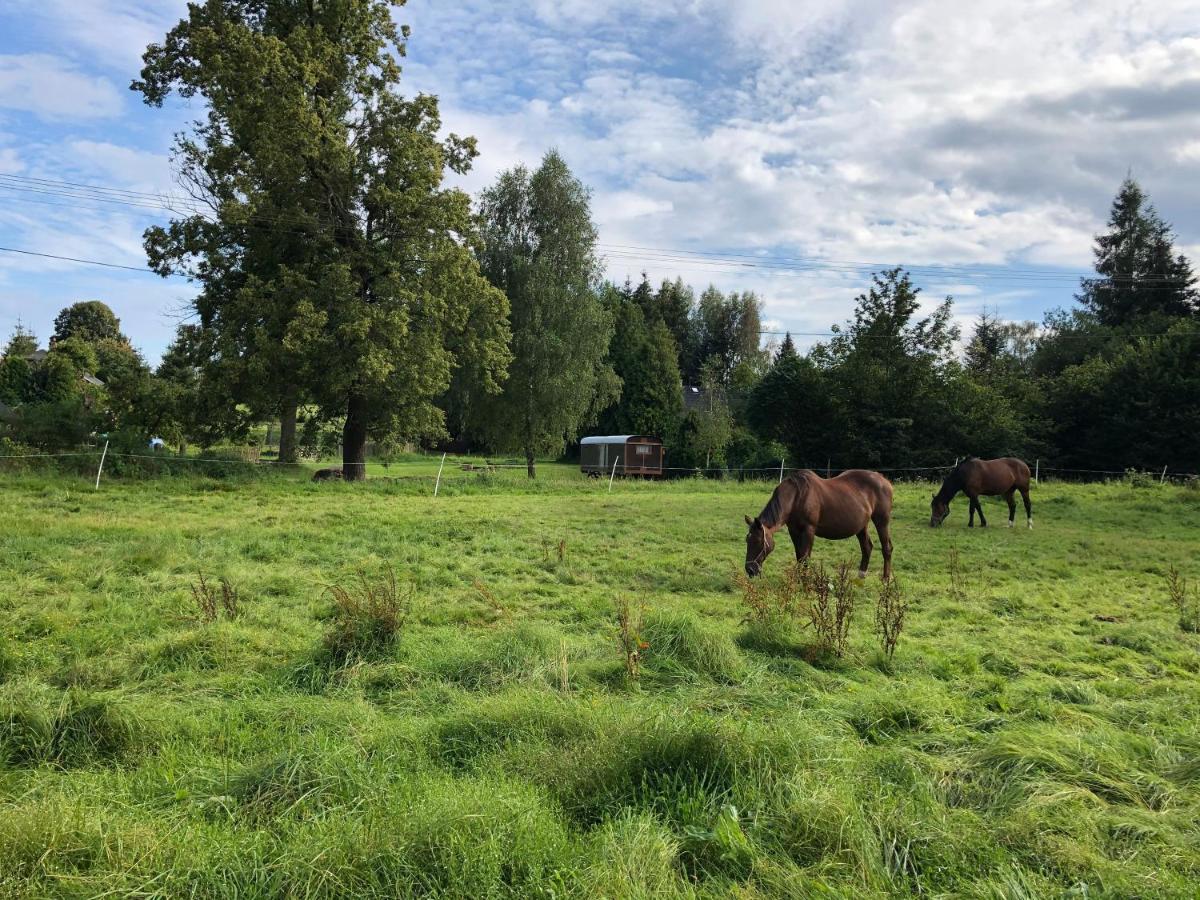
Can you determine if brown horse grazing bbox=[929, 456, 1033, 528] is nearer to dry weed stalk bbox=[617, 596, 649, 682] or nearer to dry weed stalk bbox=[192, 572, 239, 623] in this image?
dry weed stalk bbox=[617, 596, 649, 682]

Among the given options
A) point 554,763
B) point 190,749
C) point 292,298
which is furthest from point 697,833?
point 292,298

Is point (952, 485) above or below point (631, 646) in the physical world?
above

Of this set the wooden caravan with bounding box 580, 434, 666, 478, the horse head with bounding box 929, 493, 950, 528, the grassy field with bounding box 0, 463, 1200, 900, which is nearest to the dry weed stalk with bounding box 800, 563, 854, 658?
the grassy field with bounding box 0, 463, 1200, 900

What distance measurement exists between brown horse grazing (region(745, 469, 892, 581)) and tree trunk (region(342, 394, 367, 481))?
14.9 metres

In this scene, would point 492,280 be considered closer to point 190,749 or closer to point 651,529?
point 651,529

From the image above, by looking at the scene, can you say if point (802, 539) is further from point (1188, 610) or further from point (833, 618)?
point (833, 618)

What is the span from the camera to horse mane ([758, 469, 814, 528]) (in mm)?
9875

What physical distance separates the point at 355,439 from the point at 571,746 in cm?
2041

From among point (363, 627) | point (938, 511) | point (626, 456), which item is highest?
point (626, 456)

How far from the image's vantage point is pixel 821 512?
10.6m

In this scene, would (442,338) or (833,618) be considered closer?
(833,618)

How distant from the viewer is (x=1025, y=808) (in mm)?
2994

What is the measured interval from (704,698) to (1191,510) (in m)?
19.3

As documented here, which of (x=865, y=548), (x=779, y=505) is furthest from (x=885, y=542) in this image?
(x=779, y=505)
